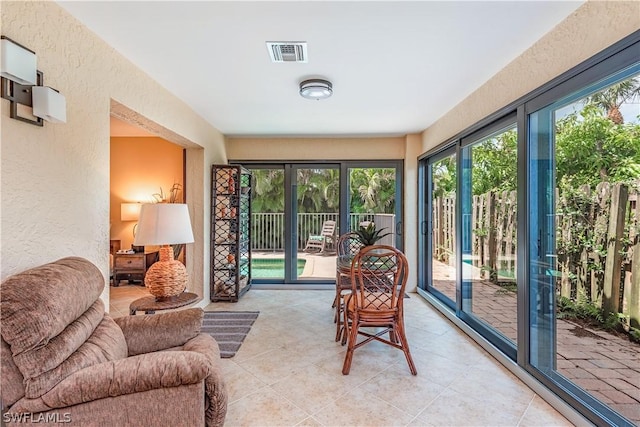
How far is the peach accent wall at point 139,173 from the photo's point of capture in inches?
200

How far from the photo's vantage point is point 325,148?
16.1 feet

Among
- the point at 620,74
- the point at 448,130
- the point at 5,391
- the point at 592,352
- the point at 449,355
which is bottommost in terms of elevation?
the point at 449,355

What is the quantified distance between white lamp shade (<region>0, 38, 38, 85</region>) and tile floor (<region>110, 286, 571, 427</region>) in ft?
7.15

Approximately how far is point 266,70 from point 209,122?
1921 mm

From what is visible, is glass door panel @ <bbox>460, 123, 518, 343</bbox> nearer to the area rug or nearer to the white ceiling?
the white ceiling

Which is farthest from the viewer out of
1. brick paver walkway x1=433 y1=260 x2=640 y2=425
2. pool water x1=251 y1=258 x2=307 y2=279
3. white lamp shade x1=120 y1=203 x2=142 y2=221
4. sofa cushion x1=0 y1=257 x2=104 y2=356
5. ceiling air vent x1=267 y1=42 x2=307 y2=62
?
pool water x1=251 y1=258 x2=307 y2=279

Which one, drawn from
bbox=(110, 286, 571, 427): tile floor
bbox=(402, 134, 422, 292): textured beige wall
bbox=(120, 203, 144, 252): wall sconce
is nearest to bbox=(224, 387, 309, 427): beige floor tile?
bbox=(110, 286, 571, 427): tile floor

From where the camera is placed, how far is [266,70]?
8.31ft

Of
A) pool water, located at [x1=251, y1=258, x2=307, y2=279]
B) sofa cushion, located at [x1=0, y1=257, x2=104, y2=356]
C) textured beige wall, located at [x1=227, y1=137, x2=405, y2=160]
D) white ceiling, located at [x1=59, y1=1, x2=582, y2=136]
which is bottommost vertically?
pool water, located at [x1=251, y1=258, x2=307, y2=279]

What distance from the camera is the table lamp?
7.46 feet

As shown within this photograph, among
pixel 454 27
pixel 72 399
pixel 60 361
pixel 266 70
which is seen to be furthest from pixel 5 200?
pixel 454 27

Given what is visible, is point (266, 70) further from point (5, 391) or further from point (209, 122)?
point (5, 391)

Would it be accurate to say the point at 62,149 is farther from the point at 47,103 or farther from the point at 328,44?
the point at 328,44

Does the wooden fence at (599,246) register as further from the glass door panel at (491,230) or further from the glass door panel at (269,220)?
the glass door panel at (269,220)
